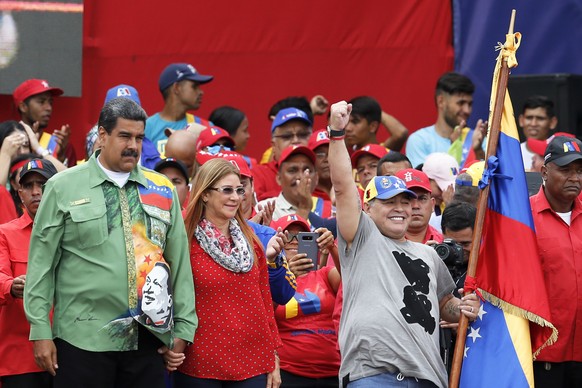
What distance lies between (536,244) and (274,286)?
159cm

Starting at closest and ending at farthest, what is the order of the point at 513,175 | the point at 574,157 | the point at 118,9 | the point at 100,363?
the point at 100,363
the point at 513,175
the point at 574,157
the point at 118,9

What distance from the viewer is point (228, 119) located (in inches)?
422

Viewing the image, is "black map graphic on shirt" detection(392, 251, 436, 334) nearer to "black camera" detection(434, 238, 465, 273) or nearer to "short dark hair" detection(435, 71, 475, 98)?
"black camera" detection(434, 238, 465, 273)

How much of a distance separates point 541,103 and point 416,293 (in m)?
5.20

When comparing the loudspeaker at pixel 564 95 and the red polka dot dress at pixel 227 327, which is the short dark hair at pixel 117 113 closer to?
the red polka dot dress at pixel 227 327

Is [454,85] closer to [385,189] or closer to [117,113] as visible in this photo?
[385,189]

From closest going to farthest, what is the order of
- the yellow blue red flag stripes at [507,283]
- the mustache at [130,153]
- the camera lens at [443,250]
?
the mustache at [130,153] < the yellow blue red flag stripes at [507,283] < the camera lens at [443,250]

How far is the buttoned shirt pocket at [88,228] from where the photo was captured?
6.09 meters

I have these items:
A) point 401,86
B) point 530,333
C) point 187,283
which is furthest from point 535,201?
point 401,86

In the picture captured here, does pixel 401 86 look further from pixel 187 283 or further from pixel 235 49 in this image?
pixel 187 283

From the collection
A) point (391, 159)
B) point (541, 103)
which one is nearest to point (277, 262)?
point (391, 159)

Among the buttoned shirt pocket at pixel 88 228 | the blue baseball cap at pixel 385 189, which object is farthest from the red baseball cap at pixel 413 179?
the buttoned shirt pocket at pixel 88 228

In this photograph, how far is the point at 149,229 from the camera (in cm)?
626

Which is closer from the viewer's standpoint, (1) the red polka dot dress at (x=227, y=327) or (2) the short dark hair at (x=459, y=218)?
(1) the red polka dot dress at (x=227, y=327)
